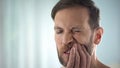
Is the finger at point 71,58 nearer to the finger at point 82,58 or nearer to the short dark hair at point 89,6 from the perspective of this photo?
the finger at point 82,58

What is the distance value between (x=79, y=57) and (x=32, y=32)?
15.5 inches

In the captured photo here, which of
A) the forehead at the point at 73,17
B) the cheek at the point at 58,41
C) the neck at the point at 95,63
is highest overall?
the forehead at the point at 73,17

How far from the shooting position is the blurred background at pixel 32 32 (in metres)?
1.70

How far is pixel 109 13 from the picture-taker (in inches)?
66.9

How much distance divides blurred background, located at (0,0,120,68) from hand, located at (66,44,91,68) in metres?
0.12

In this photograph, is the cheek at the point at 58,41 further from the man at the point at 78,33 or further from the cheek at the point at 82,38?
the cheek at the point at 82,38

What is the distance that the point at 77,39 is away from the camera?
5.32 ft

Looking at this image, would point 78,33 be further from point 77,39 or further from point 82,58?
point 82,58

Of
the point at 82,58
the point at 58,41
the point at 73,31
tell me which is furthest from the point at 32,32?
the point at 82,58

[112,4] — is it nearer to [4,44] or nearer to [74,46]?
[74,46]

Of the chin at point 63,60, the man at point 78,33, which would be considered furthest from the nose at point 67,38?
the chin at point 63,60

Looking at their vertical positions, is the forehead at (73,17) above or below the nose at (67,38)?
above

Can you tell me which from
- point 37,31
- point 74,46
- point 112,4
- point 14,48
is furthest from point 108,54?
point 14,48

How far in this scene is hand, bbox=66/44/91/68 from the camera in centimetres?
161
